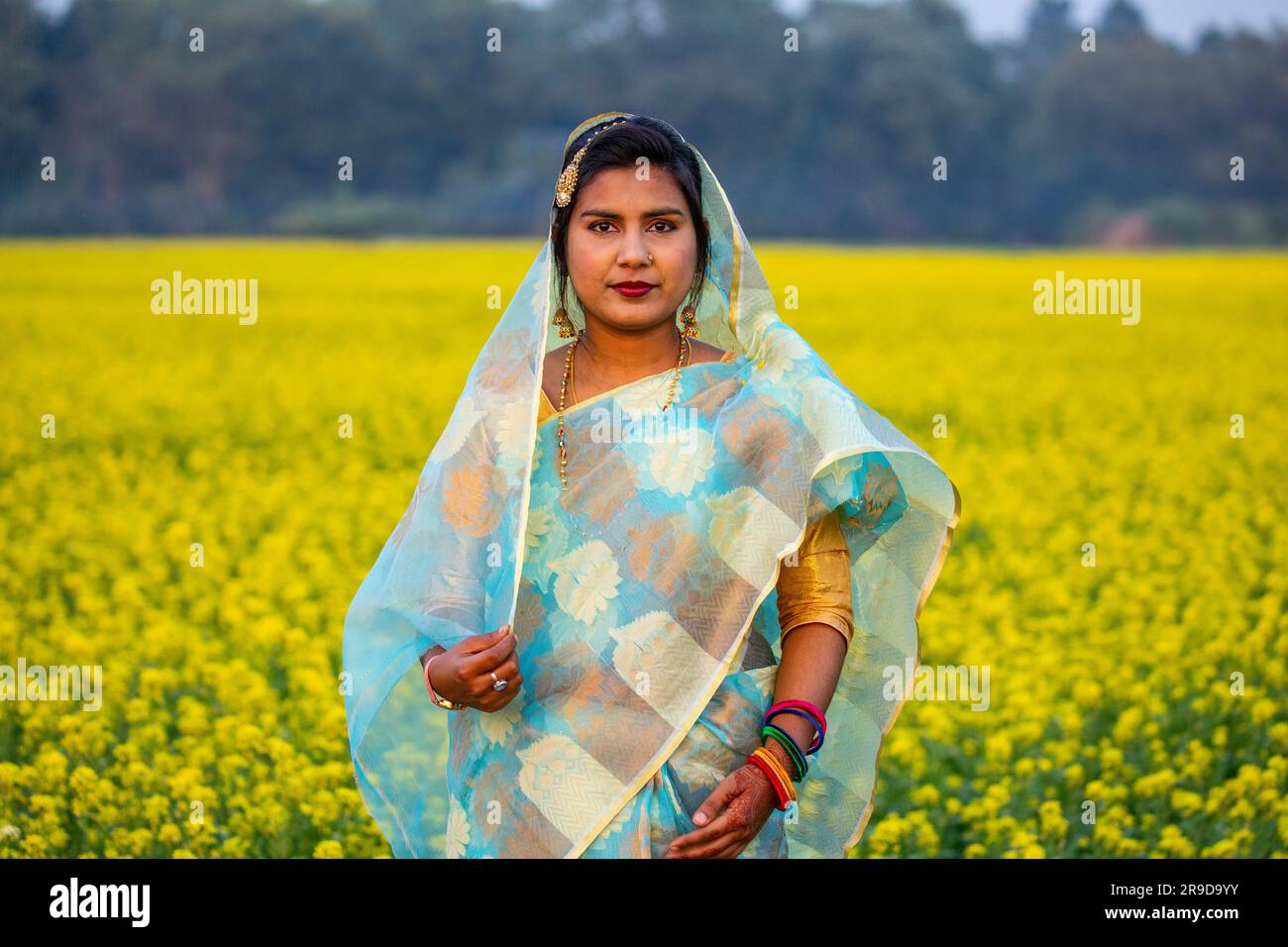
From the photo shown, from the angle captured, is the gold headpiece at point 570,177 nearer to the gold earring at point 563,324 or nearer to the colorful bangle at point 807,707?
the gold earring at point 563,324

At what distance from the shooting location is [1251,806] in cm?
412

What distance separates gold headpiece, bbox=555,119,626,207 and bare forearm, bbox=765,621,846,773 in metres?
0.71

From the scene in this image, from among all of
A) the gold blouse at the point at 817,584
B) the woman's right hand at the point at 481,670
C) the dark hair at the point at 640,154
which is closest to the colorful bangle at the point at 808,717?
the gold blouse at the point at 817,584

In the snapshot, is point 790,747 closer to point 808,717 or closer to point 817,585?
point 808,717

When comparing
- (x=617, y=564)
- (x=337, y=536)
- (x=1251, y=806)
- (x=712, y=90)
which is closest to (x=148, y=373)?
(x=337, y=536)

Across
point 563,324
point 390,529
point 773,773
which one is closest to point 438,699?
point 773,773

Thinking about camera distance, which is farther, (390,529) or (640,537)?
(390,529)

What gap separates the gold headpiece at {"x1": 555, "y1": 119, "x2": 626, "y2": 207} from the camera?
2.41 m

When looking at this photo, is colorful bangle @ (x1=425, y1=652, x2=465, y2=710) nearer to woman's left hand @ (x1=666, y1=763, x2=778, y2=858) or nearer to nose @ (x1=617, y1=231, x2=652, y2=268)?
woman's left hand @ (x1=666, y1=763, x2=778, y2=858)

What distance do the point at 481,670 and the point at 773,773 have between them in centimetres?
43

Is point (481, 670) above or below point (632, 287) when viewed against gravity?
below

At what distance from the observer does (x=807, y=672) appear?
2354 mm

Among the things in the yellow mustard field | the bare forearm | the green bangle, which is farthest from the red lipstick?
the yellow mustard field

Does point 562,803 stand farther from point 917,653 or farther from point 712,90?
point 712,90
